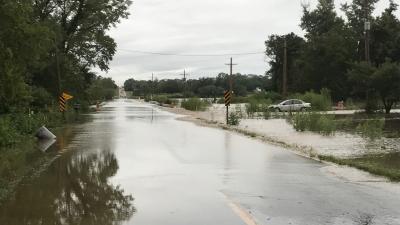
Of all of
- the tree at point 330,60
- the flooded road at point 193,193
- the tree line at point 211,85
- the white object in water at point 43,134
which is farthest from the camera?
the tree line at point 211,85

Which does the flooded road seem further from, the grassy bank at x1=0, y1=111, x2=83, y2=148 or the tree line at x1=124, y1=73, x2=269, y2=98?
the tree line at x1=124, y1=73, x2=269, y2=98

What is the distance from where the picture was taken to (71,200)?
30.3 feet

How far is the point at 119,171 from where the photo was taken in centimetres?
1269

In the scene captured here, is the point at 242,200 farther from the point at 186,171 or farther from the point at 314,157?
the point at 314,157

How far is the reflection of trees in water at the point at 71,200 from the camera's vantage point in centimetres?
783

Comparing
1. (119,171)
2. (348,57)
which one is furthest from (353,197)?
(348,57)

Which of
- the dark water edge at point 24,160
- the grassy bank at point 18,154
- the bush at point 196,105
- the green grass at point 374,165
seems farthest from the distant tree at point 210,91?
the green grass at point 374,165

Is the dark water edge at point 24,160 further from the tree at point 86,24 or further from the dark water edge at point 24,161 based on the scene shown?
the tree at point 86,24

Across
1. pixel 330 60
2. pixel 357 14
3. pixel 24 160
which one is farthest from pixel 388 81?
pixel 357 14

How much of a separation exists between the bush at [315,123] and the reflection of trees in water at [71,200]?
46.9 feet

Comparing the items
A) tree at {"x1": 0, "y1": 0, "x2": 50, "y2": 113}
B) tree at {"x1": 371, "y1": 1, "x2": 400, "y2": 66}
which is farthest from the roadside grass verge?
tree at {"x1": 371, "y1": 1, "x2": 400, "y2": 66}

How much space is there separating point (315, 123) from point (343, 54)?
54011 millimetres

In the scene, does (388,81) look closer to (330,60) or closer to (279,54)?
(330,60)

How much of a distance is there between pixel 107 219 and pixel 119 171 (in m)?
5.01
